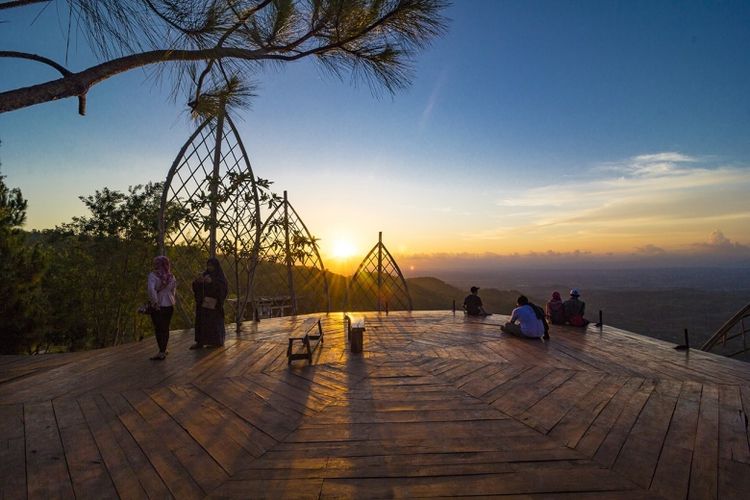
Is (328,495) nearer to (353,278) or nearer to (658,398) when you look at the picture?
(658,398)

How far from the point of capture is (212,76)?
4840mm

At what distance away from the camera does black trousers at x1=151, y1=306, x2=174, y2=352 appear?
5.73 meters

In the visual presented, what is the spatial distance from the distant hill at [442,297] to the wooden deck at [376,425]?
47631mm

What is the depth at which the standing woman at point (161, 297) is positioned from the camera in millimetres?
5617

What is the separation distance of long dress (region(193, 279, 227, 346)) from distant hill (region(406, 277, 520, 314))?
153 ft

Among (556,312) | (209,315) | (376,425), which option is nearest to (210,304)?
(209,315)

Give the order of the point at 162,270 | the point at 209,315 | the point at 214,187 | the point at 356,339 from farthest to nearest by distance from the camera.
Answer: the point at 214,187 → the point at 209,315 → the point at 356,339 → the point at 162,270

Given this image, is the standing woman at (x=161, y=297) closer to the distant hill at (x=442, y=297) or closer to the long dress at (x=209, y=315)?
the long dress at (x=209, y=315)

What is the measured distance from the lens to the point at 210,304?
21.2ft

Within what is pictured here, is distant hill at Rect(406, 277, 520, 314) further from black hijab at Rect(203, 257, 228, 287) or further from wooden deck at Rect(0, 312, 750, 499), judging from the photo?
wooden deck at Rect(0, 312, 750, 499)

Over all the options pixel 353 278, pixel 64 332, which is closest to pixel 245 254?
pixel 353 278

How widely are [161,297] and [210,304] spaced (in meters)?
0.90

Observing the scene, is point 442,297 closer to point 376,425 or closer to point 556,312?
point 556,312

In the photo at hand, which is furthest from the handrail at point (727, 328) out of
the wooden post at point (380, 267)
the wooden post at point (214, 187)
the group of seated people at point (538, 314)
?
the wooden post at point (214, 187)
